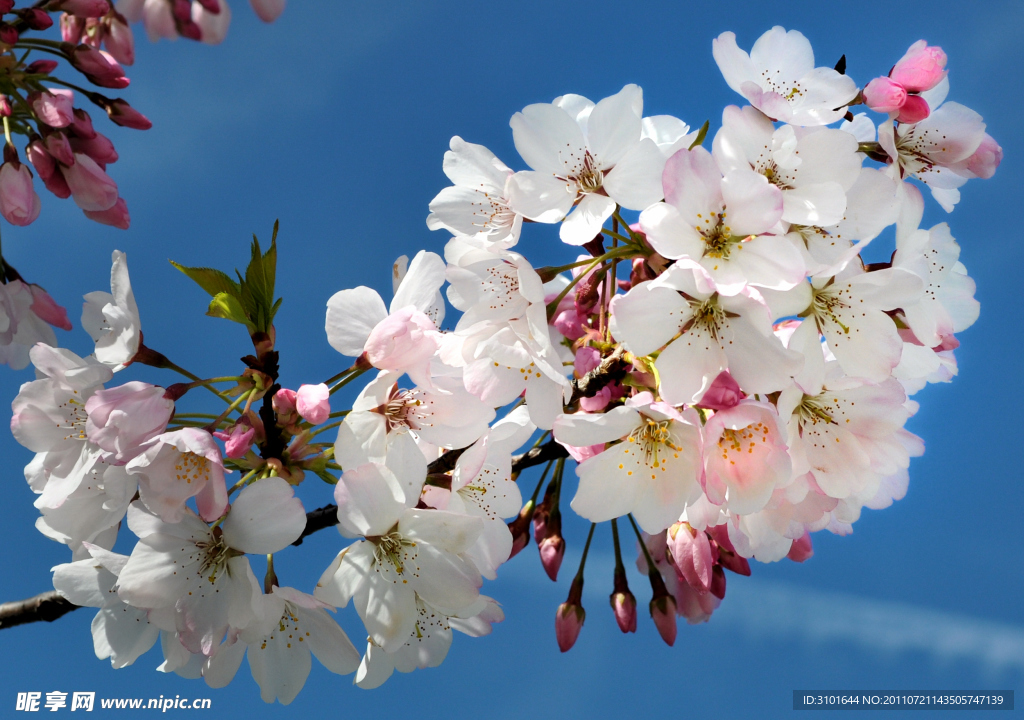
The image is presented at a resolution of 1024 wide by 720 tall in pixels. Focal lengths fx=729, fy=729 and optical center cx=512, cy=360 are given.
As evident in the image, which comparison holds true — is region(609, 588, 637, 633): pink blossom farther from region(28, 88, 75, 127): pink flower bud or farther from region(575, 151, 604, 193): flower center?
region(28, 88, 75, 127): pink flower bud

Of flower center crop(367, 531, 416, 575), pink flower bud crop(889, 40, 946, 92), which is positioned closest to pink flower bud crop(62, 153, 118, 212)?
flower center crop(367, 531, 416, 575)

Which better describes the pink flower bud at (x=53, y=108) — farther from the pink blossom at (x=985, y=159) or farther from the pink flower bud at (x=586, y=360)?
the pink blossom at (x=985, y=159)

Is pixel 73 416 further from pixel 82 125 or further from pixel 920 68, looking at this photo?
pixel 920 68

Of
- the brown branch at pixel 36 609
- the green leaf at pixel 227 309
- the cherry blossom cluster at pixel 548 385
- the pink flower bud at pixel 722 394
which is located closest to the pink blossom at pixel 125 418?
the cherry blossom cluster at pixel 548 385

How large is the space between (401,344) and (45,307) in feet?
6.64

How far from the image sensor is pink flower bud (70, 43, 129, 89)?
280 cm

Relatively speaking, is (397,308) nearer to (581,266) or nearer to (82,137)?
(581,266)

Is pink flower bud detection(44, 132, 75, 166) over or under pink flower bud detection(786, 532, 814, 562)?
over

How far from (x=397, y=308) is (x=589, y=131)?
0.76 metres

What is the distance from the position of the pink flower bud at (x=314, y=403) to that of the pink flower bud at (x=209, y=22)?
947mm

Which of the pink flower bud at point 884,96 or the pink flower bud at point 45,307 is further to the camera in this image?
the pink flower bud at point 45,307

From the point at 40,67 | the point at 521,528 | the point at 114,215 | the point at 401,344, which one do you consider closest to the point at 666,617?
the point at 521,528

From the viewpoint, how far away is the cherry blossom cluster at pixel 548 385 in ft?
→ 5.56

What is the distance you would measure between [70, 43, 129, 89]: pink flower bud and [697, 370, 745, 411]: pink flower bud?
2.58 meters
